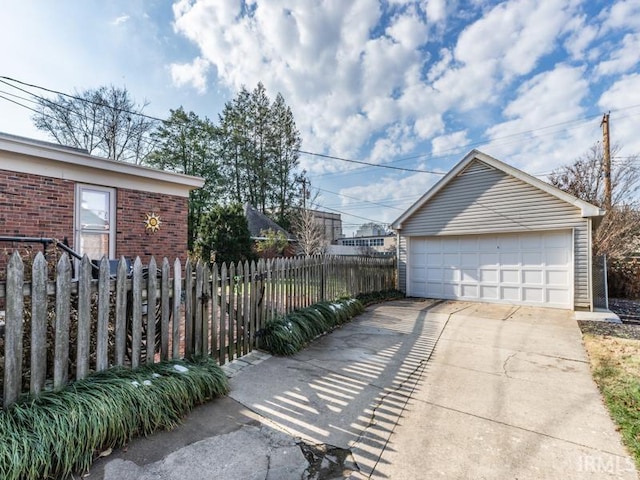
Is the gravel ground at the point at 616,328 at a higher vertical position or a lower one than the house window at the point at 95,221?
lower

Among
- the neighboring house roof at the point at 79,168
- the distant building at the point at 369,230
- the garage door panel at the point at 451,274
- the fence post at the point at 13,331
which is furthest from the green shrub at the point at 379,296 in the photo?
the distant building at the point at 369,230

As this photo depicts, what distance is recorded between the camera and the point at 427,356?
15.8 feet

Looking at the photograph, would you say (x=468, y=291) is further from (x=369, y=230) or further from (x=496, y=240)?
(x=369, y=230)

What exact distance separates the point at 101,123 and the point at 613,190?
95.6ft

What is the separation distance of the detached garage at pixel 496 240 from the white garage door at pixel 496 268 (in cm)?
2

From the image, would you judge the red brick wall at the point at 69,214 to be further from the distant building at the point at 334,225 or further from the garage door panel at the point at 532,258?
the distant building at the point at 334,225

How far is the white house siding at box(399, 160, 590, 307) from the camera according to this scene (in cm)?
833

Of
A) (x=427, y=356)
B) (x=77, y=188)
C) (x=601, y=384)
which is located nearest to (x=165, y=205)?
(x=77, y=188)

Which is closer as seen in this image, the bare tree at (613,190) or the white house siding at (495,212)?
the white house siding at (495,212)

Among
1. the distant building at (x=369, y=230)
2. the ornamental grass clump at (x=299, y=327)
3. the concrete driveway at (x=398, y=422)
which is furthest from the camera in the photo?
the distant building at (x=369, y=230)

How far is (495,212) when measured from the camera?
9586 mm

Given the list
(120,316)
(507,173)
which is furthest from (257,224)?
(120,316)

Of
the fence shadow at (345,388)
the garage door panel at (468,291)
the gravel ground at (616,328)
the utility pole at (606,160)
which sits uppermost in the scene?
the utility pole at (606,160)

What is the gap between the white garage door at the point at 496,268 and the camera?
28.5 ft
